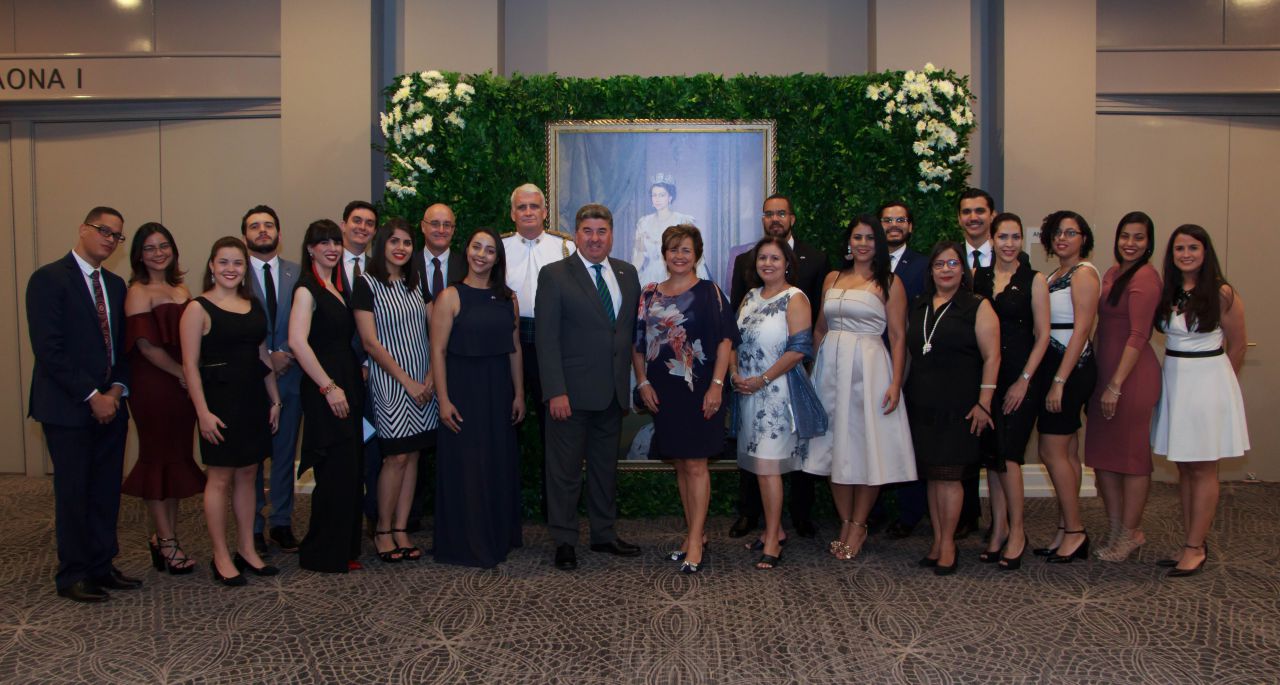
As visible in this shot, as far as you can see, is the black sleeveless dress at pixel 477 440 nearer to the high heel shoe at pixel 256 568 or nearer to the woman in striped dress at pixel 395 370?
the woman in striped dress at pixel 395 370

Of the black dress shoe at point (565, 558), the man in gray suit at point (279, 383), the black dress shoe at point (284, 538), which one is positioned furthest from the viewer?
the black dress shoe at point (284, 538)

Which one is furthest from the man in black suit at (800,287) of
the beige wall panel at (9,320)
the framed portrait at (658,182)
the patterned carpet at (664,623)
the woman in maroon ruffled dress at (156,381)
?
the beige wall panel at (9,320)

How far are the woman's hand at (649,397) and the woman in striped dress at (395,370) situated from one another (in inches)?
44.3

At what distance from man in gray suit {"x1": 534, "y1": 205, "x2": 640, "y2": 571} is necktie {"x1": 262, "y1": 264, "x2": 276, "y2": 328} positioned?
1557 mm

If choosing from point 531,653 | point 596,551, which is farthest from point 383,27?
point 531,653

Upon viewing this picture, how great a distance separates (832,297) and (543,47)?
3966 mm

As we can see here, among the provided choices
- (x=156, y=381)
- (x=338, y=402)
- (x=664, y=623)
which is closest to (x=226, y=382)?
(x=156, y=381)

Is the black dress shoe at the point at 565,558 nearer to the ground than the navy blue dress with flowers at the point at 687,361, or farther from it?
nearer to the ground

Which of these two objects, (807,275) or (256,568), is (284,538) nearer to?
(256,568)

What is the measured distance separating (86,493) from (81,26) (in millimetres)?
4720

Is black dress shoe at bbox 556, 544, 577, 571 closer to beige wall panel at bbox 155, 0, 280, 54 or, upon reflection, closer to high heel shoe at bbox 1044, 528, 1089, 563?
high heel shoe at bbox 1044, 528, 1089, 563

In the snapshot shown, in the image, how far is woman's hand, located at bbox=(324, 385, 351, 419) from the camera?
13.2 feet

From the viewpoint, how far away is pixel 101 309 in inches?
153

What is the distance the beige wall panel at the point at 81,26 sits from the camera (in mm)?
6598
